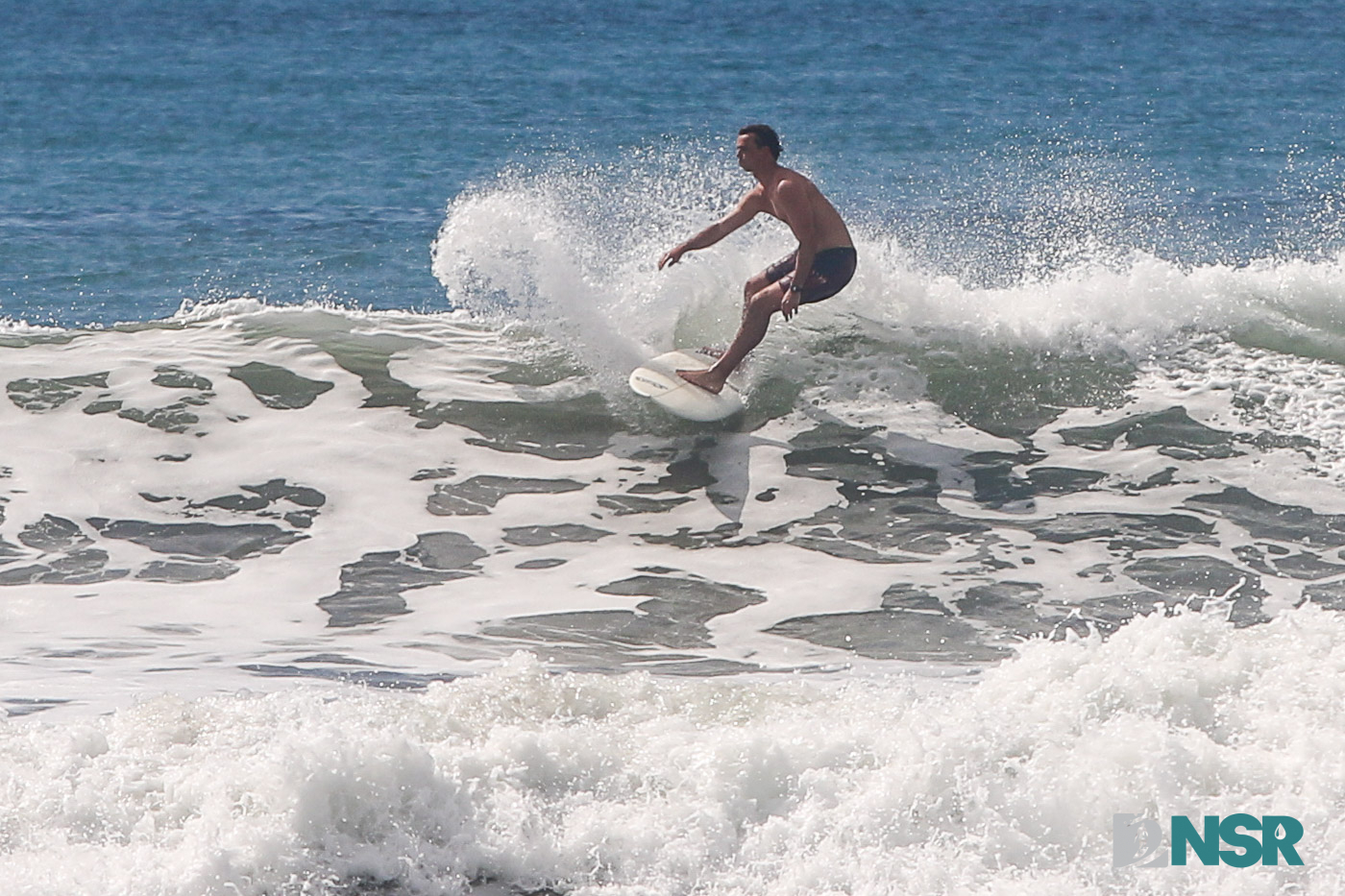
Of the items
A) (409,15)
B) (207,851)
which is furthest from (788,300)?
(409,15)

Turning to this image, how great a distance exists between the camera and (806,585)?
7035 mm

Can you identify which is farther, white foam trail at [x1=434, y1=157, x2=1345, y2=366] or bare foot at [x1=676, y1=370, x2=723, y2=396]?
white foam trail at [x1=434, y1=157, x2=1345, y2=366]

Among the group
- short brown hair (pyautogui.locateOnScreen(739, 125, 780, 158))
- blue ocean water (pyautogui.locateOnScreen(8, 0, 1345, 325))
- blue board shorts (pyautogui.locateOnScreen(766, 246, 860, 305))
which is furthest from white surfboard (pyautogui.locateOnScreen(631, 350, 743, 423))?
blue ocean water (pyautogui.locateOnScreen(8, 0, 1345, 325))

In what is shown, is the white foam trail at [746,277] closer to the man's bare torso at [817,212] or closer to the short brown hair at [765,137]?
the man's bare torso at [817,212]

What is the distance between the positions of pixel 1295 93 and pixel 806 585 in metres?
20.3

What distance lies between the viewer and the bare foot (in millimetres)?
9055

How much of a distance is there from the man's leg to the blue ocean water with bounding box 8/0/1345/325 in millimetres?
2976

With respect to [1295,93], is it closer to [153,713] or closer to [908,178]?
[908,178]

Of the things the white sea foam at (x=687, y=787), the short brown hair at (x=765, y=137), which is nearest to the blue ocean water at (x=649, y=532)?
the white sea foam at (x=687, y=787)

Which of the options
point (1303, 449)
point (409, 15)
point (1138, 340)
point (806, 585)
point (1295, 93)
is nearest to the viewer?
point (806, 585)

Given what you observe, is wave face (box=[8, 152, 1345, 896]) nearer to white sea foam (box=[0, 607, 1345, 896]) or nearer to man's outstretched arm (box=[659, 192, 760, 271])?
white sea foam (box=[0, 607, 1345, 896])

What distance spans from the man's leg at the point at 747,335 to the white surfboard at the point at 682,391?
73 mm

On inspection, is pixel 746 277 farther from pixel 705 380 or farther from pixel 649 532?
pixel 649 532

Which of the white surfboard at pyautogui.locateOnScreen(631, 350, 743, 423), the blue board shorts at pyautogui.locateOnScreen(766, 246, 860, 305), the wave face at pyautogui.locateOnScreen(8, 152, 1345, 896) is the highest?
the blue board shorts at pyautogui.locateOnScreen(766, 246, 860, 305)
